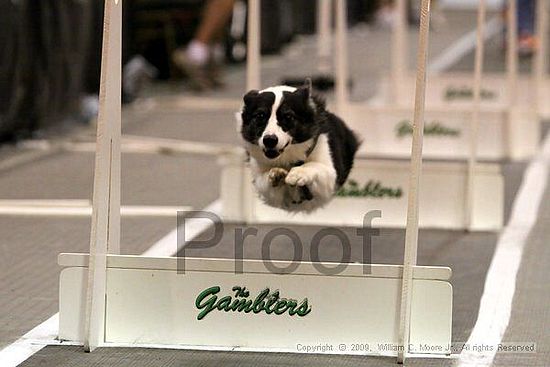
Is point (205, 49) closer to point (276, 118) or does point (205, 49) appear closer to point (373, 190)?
point (373, 190)

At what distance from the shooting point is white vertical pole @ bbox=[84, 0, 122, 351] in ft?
11.7

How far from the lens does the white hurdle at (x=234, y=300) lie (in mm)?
3553

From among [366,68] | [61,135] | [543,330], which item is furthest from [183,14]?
[543,330]

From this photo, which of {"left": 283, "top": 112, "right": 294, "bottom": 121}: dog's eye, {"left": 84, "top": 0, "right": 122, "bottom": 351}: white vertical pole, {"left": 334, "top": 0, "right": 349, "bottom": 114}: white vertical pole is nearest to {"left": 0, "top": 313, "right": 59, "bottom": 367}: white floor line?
{"left": 84, "top": 0, "right": 122, "bottom": 351}: white vertical pole

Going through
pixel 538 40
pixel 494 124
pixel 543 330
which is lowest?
pixel 543 330

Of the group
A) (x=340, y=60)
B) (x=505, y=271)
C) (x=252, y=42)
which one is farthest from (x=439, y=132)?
(x=505, y=271)

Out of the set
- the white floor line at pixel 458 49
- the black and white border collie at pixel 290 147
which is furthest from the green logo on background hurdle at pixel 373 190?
the white floor line at pixel 458 49

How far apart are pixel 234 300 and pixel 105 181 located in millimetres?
517

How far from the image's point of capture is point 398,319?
140 inches

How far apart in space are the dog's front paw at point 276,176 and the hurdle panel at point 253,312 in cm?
50

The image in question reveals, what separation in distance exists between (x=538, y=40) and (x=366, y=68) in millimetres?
4494

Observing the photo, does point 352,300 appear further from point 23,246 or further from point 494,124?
point 494,124

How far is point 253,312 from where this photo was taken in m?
3.63

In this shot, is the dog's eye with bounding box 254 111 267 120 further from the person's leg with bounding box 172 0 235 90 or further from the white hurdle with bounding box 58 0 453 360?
the person's leg with bounding box 172 0 235 90
